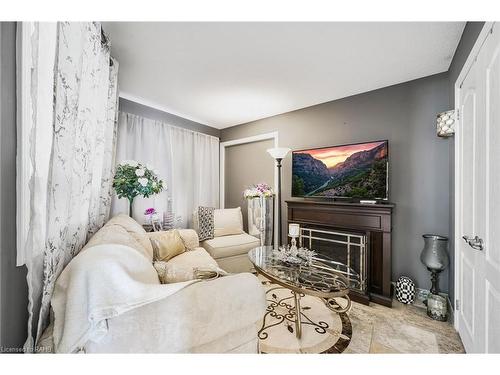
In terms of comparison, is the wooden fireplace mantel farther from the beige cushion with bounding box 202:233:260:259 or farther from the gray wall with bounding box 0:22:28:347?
the gray wall with bounding box 0:22:28:347

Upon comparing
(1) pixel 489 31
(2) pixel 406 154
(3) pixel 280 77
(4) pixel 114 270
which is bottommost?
(4) pixel 114 270

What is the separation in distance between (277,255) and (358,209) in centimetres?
111

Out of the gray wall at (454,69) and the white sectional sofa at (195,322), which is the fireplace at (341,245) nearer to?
the gray wall at (454,69)

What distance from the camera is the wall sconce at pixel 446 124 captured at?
6.11 feet

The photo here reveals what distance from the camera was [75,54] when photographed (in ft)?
3.60

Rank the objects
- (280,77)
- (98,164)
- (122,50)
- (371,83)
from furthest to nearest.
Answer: (371,83)
(280,77)
(122,50)
(98,164)

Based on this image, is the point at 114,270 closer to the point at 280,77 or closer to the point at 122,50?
the point at 122,50

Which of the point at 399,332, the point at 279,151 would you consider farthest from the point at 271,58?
the point at 399,332

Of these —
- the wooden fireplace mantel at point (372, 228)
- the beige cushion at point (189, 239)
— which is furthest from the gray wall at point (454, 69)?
the beige cushion at point (189, 239)

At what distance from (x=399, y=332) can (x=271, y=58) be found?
2.66m

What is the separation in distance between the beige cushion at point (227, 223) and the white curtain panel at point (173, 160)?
1.92 feet

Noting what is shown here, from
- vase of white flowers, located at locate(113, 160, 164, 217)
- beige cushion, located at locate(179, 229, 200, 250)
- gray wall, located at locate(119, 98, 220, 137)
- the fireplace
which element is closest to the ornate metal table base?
the fireplace

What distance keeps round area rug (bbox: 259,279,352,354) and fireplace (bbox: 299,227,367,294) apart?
1.52 ft
